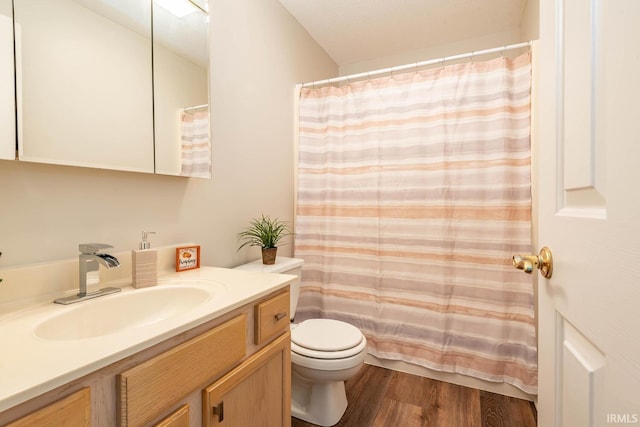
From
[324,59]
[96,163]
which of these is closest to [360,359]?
[96,163]

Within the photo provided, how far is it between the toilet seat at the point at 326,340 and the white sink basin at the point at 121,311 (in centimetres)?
61

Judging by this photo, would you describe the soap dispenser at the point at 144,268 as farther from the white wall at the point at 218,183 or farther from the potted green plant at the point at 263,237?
the potted green plant at the point at 263,237

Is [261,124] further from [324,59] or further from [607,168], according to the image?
[607,168]

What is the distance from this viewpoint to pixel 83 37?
99 centimetres

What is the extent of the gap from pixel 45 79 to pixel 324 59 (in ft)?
7.21

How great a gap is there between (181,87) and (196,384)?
1178 millimetres

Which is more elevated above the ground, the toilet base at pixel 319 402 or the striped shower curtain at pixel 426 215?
the striped shower curtain at pixel 426 215

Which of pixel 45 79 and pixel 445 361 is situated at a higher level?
pixel 45 79

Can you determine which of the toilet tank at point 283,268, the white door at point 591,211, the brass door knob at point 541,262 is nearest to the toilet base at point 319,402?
the toilet tank at point 283,268

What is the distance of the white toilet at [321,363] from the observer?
1390 millimetres

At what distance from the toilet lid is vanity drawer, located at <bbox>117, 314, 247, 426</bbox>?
1.99 ft

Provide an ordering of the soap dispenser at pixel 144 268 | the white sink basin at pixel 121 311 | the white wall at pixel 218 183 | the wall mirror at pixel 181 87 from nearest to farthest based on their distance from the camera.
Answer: the white sink basin at pixel 121 311, the white wall at pixel 218 183, the soap dispenser at pixel 144 268, the wall mirror at pixel 181 87

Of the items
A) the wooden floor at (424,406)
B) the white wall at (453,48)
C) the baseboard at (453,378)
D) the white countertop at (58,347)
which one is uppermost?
the white wall at (453,48)

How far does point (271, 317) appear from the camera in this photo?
Result: 104 cm
